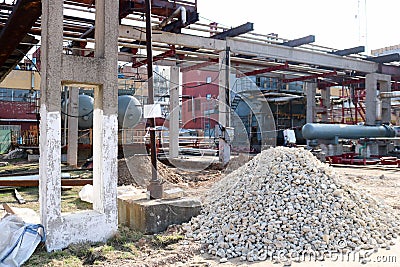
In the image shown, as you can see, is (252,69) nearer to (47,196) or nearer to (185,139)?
(185,139)

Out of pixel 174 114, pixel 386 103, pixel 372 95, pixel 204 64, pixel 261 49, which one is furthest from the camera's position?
pixel 386 103

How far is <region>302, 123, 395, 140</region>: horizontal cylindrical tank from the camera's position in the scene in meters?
18.2

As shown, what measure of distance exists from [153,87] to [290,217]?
3219 mm

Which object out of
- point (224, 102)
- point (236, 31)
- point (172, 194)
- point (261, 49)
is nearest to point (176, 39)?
point (236, 31)

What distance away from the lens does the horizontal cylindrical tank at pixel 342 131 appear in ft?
59.7

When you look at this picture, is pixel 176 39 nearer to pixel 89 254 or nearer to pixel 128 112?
pixel 128 112

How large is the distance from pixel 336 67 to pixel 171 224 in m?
14.8

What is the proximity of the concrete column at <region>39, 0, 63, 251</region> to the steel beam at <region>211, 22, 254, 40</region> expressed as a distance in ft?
30.0

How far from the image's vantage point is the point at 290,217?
5.44 meters

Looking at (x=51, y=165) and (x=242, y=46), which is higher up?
(x=242, y=46)

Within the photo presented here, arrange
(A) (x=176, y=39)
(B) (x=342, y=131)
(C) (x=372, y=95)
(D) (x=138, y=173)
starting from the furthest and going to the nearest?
(C) (x=372, y=95)
(B) (x=342, y=131)
(A) (x=176, y=39)
(D) (x=138, y=173)

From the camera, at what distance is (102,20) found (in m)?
5.39

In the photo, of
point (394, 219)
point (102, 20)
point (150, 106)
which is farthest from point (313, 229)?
point (102, 20)

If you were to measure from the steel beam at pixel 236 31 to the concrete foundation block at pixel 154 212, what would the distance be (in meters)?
8.43
